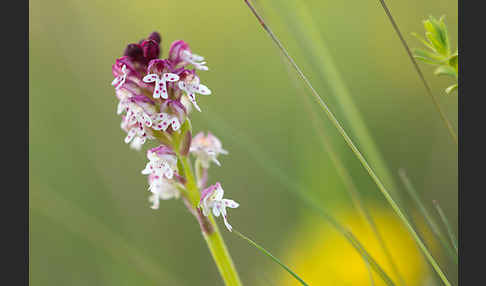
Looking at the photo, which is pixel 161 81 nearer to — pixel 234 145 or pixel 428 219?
pixel 428 219

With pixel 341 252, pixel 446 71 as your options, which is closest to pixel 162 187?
pixel 446 71

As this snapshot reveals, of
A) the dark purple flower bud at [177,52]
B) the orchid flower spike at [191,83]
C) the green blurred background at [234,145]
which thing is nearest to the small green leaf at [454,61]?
the orchid flower spike at [191,83]

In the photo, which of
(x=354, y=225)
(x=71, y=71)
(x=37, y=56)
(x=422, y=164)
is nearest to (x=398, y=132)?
(x=422, y=164)

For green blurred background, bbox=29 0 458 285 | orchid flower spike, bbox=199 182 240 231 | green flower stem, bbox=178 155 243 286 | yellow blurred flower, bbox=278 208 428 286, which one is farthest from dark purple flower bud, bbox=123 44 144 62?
yellow blurred flower, bbox=278 208 428 286

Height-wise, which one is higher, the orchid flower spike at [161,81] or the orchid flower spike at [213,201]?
the orchid flower spike at [161,81]

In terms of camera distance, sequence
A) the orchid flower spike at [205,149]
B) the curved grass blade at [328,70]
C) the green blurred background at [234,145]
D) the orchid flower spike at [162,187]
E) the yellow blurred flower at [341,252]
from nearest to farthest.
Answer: the orchid flower spike at [162,187], the orchid flower spike at [205,149], the curved grass blade at [328,70], the yellow blurred flower at [341,252], the green blurred background at [234,145]

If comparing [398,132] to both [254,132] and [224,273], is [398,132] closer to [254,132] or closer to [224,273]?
[254,132]

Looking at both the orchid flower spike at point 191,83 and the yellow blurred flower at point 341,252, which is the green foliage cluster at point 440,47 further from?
the yellow blurred flower at point 341,252
